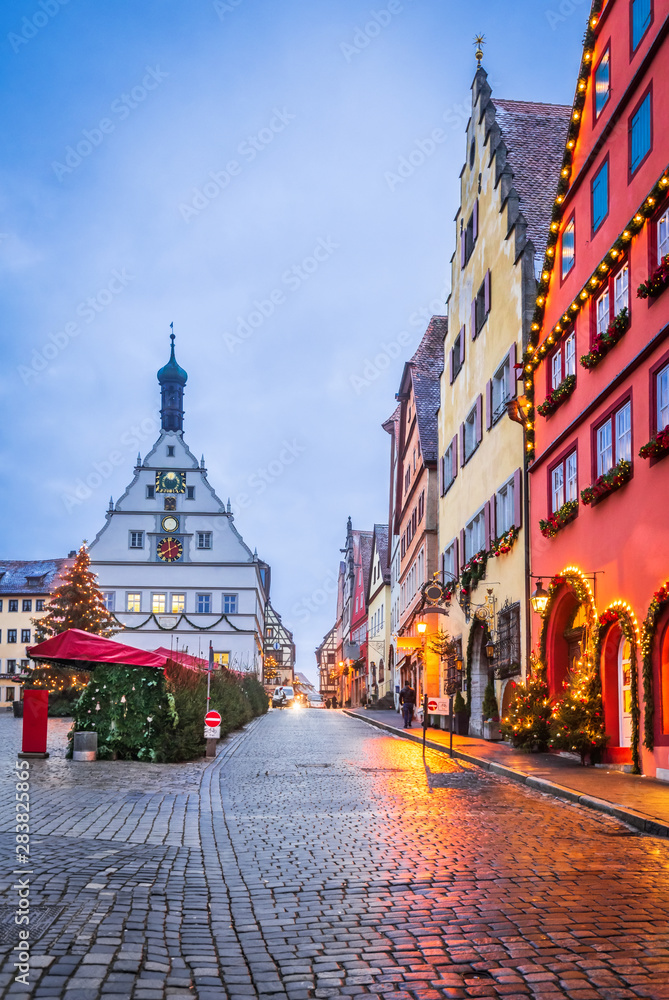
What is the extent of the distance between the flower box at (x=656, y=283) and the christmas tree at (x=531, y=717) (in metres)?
8.46

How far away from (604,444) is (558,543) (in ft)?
10.3

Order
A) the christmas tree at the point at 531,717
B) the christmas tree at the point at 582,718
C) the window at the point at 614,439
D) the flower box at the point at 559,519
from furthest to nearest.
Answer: the christmas tree at the point at 531,717 < the flower box at the point at 559,519 < the christmas tree at the point at 582,718 < the window at the point at 614,439

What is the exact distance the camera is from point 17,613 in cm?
8325

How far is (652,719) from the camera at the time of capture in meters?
15.9

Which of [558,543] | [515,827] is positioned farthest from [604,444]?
[515,827]

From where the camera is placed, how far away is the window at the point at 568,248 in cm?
2142

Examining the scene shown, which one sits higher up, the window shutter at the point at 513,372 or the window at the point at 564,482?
the window shutter at the point at 513,372

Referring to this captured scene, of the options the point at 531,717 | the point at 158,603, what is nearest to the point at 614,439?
the point at 531,717

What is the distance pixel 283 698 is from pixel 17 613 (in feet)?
81.6

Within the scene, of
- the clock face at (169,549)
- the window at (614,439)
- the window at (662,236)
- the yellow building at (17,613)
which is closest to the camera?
the window at (662,236)

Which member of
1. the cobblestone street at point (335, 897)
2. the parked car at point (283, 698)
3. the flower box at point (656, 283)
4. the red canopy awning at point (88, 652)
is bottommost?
the parked car at point (283, 698)

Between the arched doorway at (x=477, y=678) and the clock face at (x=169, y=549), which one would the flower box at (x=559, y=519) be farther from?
the clock face at (x=169, y=549)

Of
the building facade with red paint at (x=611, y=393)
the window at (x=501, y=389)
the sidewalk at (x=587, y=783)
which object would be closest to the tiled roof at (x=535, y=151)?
the window at (x=501, y=389)

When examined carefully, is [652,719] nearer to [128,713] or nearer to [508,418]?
[128,713]
